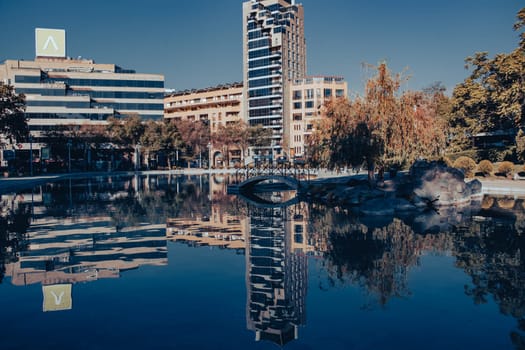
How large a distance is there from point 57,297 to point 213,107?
113994 millimetres

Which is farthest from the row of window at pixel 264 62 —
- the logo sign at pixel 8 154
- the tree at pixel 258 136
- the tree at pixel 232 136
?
the logo sign at pixel 8 154

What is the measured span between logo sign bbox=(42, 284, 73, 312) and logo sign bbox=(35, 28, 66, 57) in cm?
10109

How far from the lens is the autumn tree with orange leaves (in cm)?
3219

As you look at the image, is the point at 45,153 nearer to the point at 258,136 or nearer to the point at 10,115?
the point at 10,115

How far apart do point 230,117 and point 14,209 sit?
91457 millimetres

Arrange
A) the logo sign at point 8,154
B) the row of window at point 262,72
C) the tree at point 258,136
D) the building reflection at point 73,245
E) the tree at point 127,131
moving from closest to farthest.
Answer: the building reflection at point 73,245, the tree at point 127,131, the logo sign at point 8,154, the tree at point 258,136, the row of window at point 262,72

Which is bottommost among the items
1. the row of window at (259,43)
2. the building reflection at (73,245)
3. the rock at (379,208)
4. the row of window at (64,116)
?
the building reflection at (73,245)

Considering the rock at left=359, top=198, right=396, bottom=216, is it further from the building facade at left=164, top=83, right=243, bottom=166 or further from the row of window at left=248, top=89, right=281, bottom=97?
the row of window at left=248, top=89, right=281, bottom=97

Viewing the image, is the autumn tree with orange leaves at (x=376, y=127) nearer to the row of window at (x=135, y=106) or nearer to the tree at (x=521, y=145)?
the tree at (x=521, y=145)

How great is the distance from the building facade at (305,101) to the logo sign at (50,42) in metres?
53.4

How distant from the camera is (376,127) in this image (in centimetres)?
3266

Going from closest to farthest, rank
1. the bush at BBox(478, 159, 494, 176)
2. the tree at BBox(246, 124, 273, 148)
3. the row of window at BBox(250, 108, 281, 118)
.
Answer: the bush at BBox(478, 159, 494, 176)
the tree at BBox(246, 124, 273, 148)
the row of window at BBox(250, 108, 281, 118)

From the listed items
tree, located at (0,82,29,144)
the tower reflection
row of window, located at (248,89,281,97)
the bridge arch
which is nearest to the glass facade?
row of window, located at (248,89,281,97)

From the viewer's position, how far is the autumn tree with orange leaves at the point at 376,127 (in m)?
32.2
